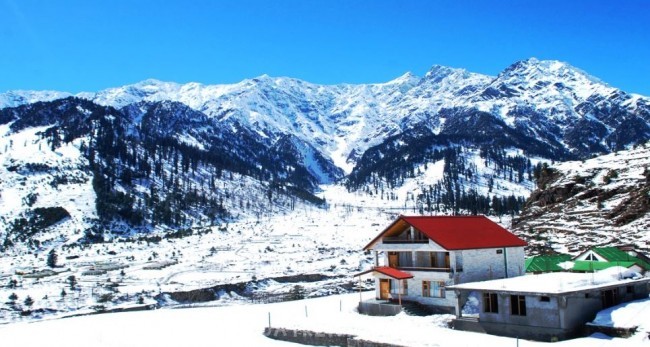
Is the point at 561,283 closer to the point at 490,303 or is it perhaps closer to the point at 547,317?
the point at 547,317

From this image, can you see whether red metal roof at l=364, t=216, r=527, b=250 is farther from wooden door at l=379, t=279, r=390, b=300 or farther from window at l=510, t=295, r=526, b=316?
window at l=510, t=295, r=526, b=316

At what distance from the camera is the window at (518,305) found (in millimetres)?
29438

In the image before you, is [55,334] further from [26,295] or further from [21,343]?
[26,295]

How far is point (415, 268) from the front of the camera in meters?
39.1

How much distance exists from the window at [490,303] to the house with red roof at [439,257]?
4416 millimetres

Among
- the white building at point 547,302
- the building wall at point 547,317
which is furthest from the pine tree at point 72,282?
the building wall at point 547,317

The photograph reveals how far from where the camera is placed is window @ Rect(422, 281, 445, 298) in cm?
3741

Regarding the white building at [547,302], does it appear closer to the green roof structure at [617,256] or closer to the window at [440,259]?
the window at [440,259]

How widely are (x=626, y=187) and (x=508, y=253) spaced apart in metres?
64.7

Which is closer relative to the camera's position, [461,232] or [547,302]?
[547,302]

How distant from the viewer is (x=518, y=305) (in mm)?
29594

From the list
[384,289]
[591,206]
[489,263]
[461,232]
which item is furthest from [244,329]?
[591,206]

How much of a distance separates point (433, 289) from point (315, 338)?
9.47 m

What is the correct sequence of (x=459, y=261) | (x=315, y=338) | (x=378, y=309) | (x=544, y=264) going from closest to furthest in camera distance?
(x=315, y=338) → (x=459, y=261) → (x=378, y=309) → (x=544, y=264)
